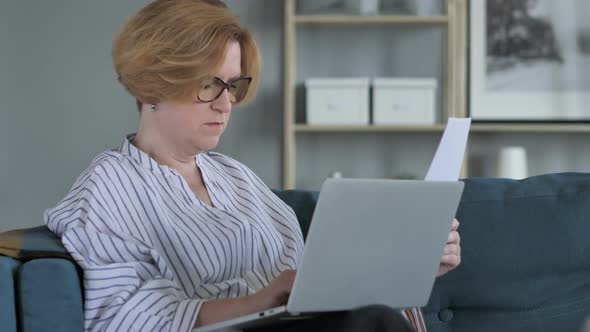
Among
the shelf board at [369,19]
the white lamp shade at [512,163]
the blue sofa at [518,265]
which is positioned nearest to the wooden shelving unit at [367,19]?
the shelf board at [369,19]

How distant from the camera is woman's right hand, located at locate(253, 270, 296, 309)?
1.55m

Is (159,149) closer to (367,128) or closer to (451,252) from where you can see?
(451,252)

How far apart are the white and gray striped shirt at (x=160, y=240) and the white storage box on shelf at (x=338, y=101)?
6.91 feet

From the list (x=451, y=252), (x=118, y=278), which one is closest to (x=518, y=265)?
(x=451, y=252)

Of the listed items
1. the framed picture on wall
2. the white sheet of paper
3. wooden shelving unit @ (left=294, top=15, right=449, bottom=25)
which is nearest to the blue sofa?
the white sheet of paper

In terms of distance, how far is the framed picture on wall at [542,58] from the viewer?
4301mm

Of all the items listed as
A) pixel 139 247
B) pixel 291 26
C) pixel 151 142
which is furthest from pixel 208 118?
pixel 291 26

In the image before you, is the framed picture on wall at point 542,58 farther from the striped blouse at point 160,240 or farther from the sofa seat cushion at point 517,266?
the striped blouse at point 160,240

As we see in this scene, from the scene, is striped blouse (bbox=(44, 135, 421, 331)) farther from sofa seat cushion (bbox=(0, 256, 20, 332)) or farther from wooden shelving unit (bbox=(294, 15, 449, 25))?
wooden shelving unit (bbox=(294, 15, 449, 25))

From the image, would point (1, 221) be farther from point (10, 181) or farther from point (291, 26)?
point (291, 26)

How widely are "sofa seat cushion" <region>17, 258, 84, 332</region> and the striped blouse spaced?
45 mm

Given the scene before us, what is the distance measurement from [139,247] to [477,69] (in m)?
2.87

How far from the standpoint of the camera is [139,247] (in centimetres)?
169

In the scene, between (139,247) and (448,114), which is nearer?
(139,247)
